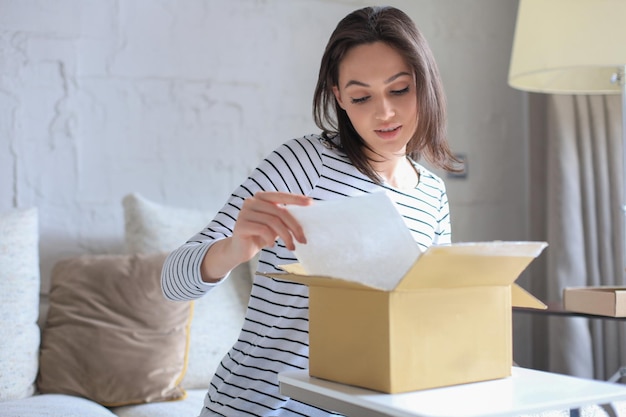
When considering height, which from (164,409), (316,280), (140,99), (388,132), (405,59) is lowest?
(164,409)

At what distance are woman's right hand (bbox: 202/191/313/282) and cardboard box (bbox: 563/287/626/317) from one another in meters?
0.99

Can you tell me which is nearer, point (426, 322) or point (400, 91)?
point (426, 322)

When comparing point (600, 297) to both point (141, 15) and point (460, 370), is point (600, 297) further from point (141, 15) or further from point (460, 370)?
point (141, 15)

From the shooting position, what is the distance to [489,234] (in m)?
3.21

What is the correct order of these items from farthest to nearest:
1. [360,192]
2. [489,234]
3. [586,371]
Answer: [489,234] → [586,371] → [360,192]

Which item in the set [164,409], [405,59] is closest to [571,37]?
[405,59]

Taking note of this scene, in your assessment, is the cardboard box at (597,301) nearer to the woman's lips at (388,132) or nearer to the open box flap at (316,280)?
the woman's lips at (388,132)

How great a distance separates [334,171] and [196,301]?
1167 mm

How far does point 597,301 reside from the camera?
178cm

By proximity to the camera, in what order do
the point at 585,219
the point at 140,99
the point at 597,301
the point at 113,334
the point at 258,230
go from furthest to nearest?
1. the point at 585,219
2. the point at 140,99
3. the point at 113,334
4. the point at 597,301
5. the point at 258,230

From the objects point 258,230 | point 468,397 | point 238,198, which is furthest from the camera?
point 238,198

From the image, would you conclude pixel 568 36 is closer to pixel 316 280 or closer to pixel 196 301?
pixel 196 301

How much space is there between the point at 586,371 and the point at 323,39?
4.89 feet

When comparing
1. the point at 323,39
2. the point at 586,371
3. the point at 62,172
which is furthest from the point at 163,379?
the point at 586,371
